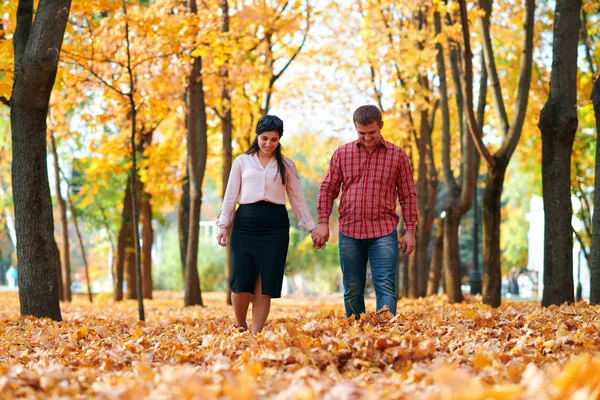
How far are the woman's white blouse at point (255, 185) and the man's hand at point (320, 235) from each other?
0.08 m

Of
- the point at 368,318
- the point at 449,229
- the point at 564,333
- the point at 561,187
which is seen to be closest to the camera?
the point at 564,333

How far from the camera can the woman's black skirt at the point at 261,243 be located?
22.7 feet

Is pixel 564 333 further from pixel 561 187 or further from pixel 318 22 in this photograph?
pixel 318 22

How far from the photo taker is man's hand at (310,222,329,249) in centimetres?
692

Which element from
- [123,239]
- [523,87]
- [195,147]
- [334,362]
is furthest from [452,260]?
[334,362]

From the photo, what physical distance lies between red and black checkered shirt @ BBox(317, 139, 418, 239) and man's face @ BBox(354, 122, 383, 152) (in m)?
0.07

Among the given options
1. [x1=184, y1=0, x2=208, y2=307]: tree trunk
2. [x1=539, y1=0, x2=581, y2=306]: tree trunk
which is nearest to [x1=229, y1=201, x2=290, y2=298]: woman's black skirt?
[x1=539, y1=0, x2=581, y2=306]: tree trunk

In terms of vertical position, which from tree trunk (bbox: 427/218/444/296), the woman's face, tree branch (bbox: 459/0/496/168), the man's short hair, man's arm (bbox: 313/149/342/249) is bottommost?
tree trunk (bbox: 427/218/444/296)

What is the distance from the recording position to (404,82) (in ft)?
67.5

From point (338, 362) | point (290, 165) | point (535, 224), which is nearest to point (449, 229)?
point (290, 165)

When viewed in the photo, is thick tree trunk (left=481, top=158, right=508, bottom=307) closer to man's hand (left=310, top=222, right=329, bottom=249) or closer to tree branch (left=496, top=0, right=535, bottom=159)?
tree branch (left=496, top=0, right=535, bottom=159)

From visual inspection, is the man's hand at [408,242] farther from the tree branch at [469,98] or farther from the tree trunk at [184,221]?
the tree trunk at [184,221]

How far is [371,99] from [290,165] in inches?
626

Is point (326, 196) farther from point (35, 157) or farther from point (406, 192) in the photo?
point (35, 157)
